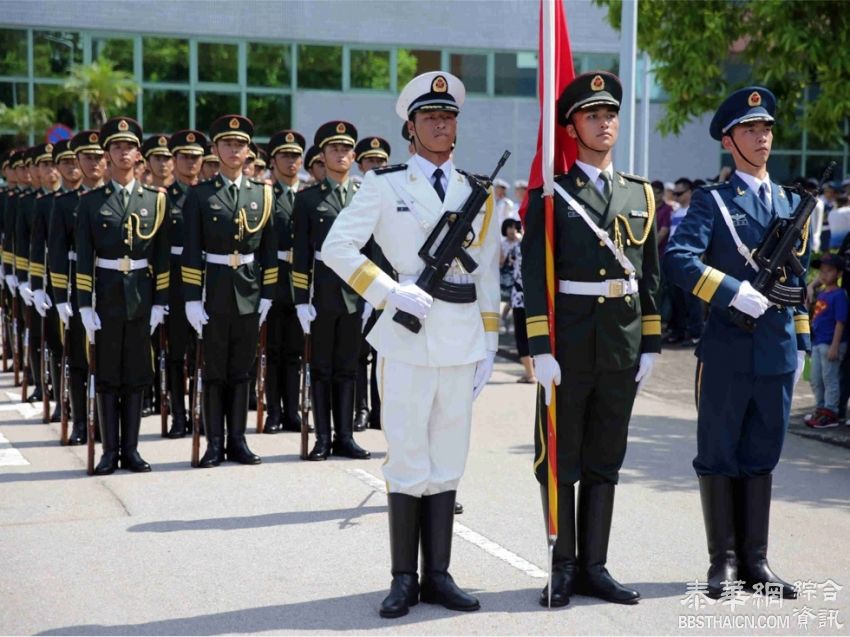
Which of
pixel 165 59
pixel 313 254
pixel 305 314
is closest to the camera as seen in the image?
pixel 305 314

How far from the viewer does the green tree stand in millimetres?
14508

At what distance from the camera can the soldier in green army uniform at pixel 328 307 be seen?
9305 millimetres

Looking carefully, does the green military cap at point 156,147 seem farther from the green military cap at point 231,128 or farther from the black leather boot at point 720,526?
the black leather boot at point 720,526

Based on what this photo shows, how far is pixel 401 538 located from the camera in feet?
18.7

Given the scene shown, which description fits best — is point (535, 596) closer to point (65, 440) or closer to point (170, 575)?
point (170, 575)

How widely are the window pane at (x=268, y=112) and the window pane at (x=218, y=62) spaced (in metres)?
0.70

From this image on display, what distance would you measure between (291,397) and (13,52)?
21428 mm

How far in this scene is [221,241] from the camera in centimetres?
901

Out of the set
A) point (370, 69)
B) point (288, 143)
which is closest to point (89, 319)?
point (288, 143)

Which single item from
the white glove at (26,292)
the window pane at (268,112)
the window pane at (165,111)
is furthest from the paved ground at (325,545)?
the window pane at (268,112)

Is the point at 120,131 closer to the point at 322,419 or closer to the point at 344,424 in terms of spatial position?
the point at 322,419

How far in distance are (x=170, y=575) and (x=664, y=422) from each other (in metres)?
5.75

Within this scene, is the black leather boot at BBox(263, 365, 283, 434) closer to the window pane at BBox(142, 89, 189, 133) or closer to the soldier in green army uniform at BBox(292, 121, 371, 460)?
the soldier in green army uniform at BBox(292, 121, 371, 460)

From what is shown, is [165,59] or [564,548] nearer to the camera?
[564,548]
